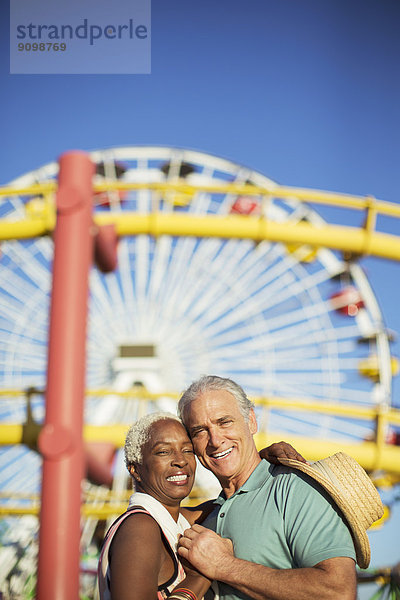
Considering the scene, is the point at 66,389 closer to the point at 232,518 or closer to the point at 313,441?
the point at 232,518

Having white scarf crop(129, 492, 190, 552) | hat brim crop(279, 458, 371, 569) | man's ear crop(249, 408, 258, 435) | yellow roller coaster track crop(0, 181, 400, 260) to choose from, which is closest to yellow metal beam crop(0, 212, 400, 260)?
yellow roller coaster track crop(0, 181, 400, 260)

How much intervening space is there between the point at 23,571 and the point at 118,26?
920cm

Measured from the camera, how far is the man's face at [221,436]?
1.97 meters

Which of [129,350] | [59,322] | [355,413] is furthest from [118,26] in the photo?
[129,350]

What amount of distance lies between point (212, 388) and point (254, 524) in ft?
1.37

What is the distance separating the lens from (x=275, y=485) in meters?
1.85

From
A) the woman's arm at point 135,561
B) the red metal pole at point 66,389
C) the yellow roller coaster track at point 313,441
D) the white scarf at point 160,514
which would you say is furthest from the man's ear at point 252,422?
the yellow roller coaster track at point 313,441

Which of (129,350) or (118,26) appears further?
(129,350)

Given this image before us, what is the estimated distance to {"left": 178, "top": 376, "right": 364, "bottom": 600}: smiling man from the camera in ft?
5.38

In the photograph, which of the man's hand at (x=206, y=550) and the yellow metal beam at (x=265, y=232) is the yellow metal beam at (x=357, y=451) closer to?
the yellow metal beam at (x=265, y=232)

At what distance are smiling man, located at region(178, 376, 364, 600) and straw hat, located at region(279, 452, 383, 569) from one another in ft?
0.11

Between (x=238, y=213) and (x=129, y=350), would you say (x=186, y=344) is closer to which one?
(x=129, y=350)

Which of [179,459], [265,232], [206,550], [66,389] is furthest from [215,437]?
[265,232]

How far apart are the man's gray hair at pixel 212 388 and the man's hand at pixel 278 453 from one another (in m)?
0.12
